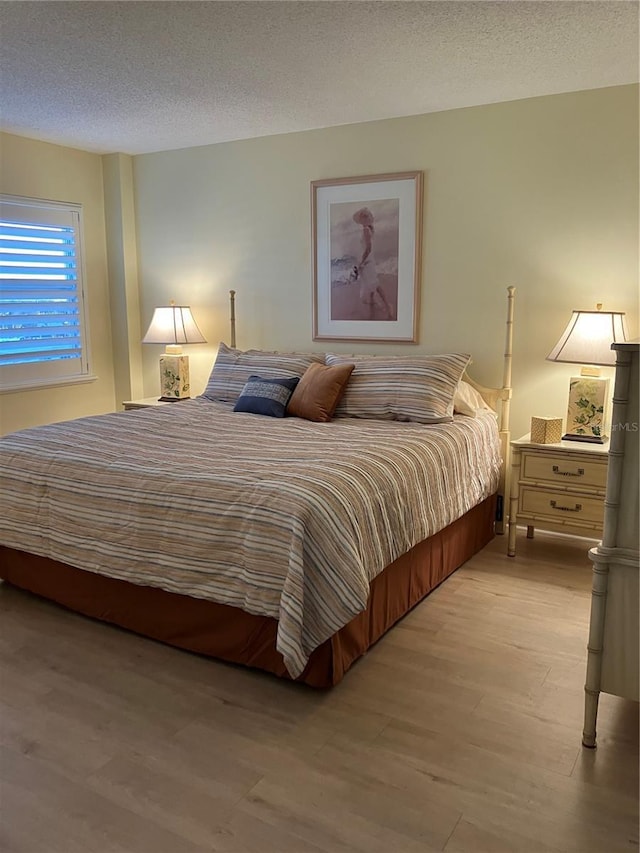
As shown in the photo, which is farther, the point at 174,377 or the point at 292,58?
the point at 174,377

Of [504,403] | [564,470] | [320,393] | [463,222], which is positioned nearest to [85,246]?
[320,393]

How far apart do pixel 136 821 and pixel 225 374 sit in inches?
116

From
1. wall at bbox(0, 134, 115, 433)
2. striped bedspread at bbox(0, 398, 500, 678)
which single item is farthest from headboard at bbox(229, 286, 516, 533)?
wall at bbox(0, 134, 115, 433)

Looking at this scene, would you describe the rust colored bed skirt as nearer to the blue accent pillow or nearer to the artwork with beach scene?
the blue accent pillow

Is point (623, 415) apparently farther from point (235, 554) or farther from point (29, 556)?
point (29, 556)

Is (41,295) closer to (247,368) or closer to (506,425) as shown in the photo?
(247,368)

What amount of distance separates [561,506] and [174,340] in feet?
9.28

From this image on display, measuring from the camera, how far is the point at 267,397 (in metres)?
3.87

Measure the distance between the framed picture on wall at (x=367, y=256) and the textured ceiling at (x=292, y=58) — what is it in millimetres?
438

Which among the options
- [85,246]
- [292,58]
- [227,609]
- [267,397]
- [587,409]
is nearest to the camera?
[227,609]

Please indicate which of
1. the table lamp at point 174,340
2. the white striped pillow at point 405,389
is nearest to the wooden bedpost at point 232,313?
the table lamp at point 174,340

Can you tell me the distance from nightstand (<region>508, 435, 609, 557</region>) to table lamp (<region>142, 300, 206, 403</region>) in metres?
2.48

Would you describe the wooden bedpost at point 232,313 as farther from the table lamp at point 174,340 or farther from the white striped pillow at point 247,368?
the white striped pillow at point 247,368

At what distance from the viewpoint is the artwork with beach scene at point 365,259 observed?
425 cm
